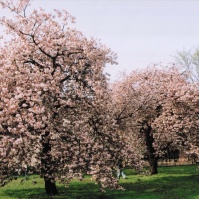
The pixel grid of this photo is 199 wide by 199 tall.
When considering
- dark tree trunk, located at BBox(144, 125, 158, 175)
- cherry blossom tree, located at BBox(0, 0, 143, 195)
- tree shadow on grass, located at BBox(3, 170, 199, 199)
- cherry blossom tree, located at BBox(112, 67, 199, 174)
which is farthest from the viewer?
dark tree trunk, located at BBox(144, 125, 158, 175)

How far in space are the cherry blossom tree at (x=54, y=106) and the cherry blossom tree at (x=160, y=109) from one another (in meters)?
9.83

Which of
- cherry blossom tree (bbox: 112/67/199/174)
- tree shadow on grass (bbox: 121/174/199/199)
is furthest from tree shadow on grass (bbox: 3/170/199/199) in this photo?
cherry blossom tree (bbox: 112/67/199/174)

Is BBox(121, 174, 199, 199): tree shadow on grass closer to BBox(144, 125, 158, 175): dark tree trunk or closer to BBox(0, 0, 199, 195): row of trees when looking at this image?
BBox(0, 0, 199, 195): row of trees

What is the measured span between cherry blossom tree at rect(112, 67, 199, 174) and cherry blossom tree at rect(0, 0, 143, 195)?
9826mm

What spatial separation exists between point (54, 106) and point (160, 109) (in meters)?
21.3

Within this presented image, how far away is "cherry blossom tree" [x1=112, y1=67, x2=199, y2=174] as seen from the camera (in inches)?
1422

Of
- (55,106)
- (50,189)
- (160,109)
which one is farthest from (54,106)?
(160,109)

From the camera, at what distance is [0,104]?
774 inches

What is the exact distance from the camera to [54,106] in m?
22.3

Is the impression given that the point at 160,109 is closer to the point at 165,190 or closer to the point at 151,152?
the point at 151,152

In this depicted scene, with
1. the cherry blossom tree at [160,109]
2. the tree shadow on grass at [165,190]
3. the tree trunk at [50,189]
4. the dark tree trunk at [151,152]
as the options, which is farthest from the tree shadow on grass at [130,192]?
the dark tree trunk at [151,152]

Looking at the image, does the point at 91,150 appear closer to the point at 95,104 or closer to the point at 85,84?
the point at 95,104

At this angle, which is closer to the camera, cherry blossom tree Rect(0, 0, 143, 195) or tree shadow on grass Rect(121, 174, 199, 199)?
cherry blossom tree Rect(0, 0, 143, 195)

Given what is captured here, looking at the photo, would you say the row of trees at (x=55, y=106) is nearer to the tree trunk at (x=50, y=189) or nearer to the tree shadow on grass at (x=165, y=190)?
the tree trunk at (x=50, y=189)
